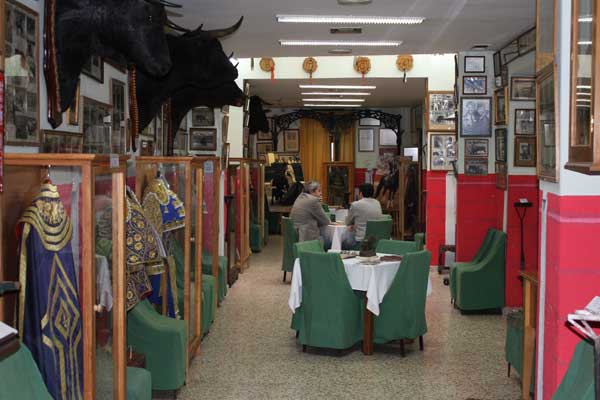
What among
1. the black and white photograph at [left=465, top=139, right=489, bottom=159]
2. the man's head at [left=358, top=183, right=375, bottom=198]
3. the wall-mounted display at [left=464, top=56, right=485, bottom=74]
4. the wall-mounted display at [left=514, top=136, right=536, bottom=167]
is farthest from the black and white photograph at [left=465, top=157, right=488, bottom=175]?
the wall-mounted display at [left=514, top=136, right=536, bottom=167]

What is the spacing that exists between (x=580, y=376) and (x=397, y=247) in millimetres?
4705

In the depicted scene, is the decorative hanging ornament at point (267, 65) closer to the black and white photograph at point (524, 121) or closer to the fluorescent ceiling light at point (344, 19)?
the black and white photograph at point (524, 121)

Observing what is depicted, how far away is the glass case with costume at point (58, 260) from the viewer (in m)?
3.17

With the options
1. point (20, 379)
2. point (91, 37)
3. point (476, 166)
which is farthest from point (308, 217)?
point (20, 379)

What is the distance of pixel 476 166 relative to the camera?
9.95 meters

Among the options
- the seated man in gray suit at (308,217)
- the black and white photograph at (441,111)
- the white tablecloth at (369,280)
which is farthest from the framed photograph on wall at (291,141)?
the white tablecloth at (369,280)

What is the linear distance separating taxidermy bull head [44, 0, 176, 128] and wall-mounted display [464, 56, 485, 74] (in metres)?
5.85

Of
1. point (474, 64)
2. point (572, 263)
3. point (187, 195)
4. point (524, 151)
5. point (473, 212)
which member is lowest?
point (473, 212)

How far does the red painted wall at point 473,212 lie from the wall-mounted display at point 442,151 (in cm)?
174

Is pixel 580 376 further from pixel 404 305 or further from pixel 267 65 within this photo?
pixel 267 65

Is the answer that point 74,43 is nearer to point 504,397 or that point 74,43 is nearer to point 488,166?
point 504,397

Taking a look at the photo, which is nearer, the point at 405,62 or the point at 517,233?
the point at 517,233

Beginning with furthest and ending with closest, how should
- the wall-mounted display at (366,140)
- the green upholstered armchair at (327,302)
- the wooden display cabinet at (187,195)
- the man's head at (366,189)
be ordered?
the wall-mounted display at (366,140), the man's head at (366,189), the green upholstered armchair at (327,302), the wooden display cabinet at (187,195)

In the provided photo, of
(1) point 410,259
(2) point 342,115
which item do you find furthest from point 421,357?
(2) point 342,115
